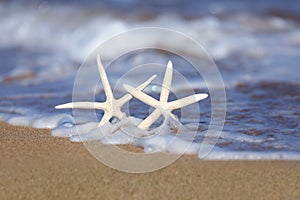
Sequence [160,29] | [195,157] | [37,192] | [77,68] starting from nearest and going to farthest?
[37,192]
[195,157]
[77,68]
[160,29]

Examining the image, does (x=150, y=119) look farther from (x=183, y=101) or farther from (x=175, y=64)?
(x=175, y=64)

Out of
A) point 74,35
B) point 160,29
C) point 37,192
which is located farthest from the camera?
point 160,29

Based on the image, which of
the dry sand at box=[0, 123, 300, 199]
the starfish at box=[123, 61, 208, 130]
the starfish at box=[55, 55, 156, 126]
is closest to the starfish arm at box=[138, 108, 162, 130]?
the starfish at box=[123, 61, 208, 130]

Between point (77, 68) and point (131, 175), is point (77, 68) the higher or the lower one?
the higher one

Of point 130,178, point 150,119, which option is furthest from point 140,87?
point 130,178

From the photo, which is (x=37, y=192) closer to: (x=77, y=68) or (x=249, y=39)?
(x=77, y=68)

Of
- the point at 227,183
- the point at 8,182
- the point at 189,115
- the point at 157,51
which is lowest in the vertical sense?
the point at 8,182

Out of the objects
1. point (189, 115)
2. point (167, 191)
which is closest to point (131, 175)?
point (167, 191)

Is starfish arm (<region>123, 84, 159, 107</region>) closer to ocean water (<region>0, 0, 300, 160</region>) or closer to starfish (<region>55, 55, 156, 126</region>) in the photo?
starfish (<region>55, 55, 156, 126</region>)

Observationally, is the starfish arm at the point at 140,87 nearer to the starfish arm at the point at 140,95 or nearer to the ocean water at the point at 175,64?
the starfish arm at the point at 140,95
